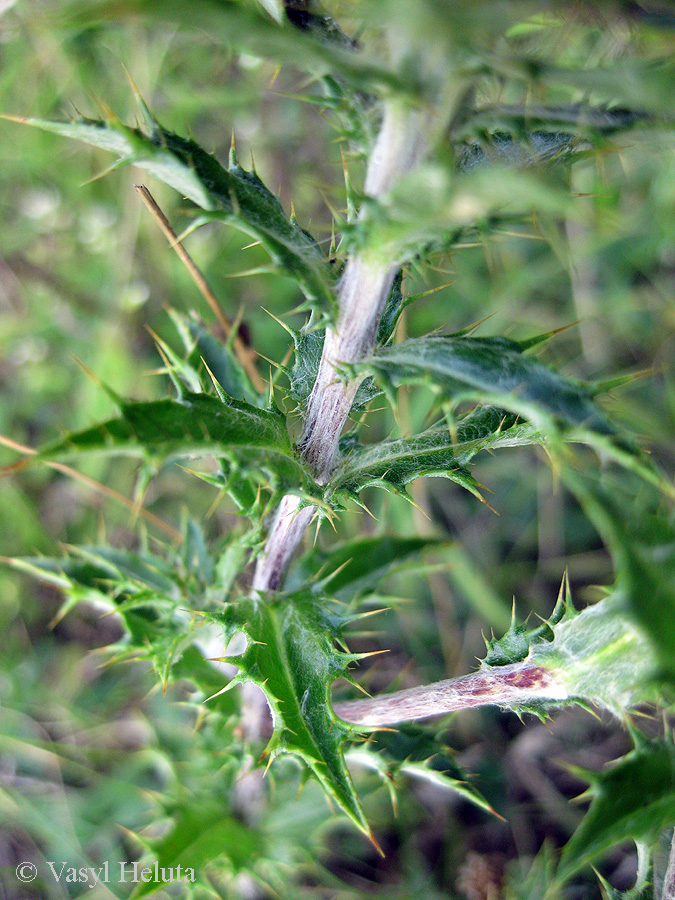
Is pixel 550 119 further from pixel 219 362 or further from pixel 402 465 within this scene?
pixel 219 362

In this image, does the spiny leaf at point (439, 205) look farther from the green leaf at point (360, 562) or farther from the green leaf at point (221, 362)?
the green leaf at point (360, 562)

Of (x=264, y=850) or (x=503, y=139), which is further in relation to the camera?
(x=264, y=850)

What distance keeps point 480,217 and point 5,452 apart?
3.90m

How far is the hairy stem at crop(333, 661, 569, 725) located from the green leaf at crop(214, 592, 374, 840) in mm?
236

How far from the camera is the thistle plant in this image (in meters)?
0.92

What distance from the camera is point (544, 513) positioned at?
4098mm

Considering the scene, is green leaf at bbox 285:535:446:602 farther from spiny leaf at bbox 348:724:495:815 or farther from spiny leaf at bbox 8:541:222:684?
spiny leaf at bbox 348:724:495:815

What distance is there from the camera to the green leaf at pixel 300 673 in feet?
5.35

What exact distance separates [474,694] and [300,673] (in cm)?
52

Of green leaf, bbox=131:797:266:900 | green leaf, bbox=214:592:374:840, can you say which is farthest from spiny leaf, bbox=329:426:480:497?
green leaf, bbox=131:797:266:900

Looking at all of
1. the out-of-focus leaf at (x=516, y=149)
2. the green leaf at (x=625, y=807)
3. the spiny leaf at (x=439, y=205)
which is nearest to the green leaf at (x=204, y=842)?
the green leaf at (x=625, y=807)

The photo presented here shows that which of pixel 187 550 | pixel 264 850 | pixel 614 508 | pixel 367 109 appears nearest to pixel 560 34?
pixel 367 109

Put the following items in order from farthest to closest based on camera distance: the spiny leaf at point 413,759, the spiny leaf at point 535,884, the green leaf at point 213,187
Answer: the spiny leaf at point 535,884 → the spiny leaf at point 413,759 → the green leaf at point 213,187

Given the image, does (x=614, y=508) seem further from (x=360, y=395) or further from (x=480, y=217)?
(x=360, y=395)
